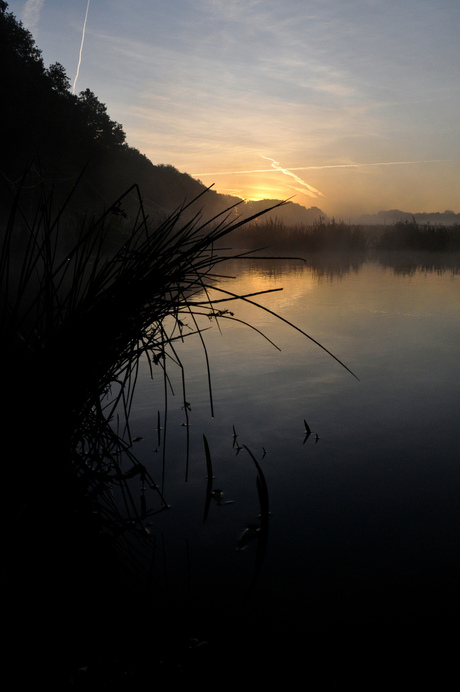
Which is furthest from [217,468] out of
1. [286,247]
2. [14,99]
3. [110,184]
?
[110,184]

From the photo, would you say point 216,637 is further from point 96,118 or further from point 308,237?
point 96,118

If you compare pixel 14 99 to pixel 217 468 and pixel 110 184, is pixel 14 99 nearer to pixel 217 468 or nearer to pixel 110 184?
pixel 110 184

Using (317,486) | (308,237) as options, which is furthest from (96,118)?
(317,486)

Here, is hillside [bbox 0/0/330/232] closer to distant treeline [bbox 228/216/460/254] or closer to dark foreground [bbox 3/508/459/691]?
distant treeline [bbox 228/216/460/254]

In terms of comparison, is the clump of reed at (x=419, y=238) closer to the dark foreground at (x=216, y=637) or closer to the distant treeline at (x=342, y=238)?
the distant treeline at (x=342, y=238)

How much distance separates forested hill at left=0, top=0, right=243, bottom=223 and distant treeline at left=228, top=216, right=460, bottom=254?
15.2 feet

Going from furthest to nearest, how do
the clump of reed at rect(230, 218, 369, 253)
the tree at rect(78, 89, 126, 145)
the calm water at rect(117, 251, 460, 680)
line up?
the tree at rect(78, 89, 126, 145)
the clump of reed at rect(230, 218, 369, 253)
the calm water at rect(117, 251, 460, 680)

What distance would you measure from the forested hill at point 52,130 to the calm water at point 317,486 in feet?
44.9

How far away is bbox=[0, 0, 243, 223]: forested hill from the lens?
19.8 metres

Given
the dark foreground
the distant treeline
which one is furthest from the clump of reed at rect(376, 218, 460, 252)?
the dark foreground

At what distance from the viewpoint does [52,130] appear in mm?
22766

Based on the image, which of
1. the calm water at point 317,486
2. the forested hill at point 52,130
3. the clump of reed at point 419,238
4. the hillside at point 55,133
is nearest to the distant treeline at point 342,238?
the clump of reed at point 419,238

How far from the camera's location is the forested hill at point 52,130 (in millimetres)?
19828

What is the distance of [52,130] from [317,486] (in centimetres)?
2477
